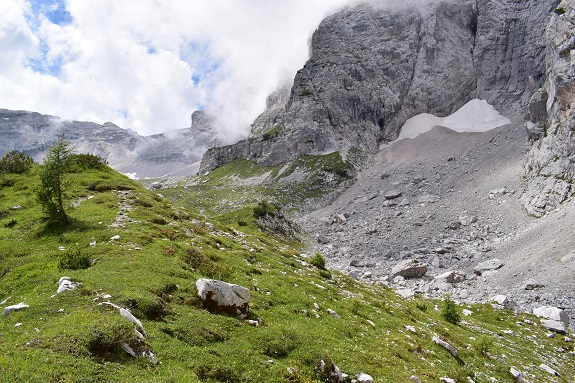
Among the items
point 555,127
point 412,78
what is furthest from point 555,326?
point 412,78

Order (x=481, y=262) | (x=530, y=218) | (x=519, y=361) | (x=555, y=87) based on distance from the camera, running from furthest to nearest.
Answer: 1. (x=555, y=87)
2. (x=530, y=218)
3. (x=481, y=262)
4. (x=519, y=361)

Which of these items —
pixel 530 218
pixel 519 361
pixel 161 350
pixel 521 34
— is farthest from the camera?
pixel 521 34

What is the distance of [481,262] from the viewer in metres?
51.8

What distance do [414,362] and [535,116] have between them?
342 feet

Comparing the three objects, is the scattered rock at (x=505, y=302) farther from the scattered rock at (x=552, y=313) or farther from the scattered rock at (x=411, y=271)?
the scattered rock at (x=411, y=271)

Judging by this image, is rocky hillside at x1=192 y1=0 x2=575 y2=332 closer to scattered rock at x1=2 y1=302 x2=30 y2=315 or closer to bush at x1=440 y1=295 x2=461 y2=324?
bush at x1=440 y1=295 x2=461 y2=324

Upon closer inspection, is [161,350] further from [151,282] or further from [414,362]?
[414,362]

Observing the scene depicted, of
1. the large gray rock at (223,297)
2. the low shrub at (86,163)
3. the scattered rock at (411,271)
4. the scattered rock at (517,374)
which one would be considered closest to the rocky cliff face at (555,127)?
the scattered rock at (411,271)

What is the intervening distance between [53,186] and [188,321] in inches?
833

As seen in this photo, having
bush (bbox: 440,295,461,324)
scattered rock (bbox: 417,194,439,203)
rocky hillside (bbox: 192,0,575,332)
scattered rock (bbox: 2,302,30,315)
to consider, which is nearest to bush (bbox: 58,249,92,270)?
scattered rock (bbox: 2,302,30,315)

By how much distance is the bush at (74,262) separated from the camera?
707 inches

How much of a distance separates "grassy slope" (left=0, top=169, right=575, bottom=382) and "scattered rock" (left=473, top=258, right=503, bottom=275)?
15.2 metres

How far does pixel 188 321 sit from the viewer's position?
13.9 metres

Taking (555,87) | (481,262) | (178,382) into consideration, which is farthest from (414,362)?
(555,87)
